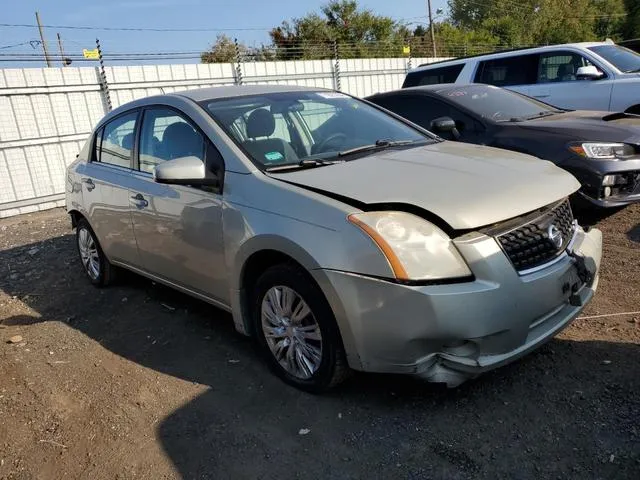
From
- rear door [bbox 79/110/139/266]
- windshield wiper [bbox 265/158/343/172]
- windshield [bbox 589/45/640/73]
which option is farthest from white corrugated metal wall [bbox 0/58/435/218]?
windshield wiper [bbox 265/158/343/172]

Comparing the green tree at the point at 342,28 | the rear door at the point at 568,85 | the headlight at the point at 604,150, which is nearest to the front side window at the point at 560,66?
the rear door at the point at 568,85

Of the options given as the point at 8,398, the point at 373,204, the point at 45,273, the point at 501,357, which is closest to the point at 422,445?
the point at 501,357

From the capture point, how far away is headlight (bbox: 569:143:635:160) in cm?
484

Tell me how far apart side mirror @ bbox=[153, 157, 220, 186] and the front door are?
90 millimetres

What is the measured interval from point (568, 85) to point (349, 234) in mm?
6848

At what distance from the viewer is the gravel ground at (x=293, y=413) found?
8.18 ft

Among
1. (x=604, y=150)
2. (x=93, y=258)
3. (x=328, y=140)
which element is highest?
(x=328, y=140)

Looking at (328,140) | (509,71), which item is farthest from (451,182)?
(509,71)

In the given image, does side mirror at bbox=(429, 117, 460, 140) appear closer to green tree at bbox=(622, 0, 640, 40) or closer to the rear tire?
the rear tire

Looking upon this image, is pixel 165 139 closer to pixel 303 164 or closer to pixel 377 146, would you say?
pixel 303 164

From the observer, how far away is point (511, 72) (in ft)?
28.5

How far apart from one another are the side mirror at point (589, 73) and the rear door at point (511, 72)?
794 millimetres

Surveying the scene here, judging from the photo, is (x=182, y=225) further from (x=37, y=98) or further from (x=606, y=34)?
(x=606, y=34)

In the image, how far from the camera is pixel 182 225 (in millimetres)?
3645
